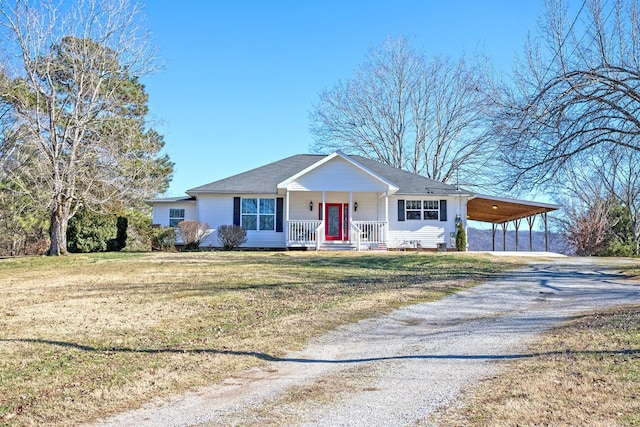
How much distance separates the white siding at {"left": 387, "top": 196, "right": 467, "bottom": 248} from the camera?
23.8m

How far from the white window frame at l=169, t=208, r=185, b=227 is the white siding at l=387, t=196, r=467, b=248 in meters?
9.57

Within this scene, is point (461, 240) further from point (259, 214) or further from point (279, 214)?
point (259, 214)

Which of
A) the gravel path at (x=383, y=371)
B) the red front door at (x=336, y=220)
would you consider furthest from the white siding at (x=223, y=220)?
the gravel path at (x=383, y=371)

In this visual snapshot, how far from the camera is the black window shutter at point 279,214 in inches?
914

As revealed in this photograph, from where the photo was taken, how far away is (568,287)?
39.4ft

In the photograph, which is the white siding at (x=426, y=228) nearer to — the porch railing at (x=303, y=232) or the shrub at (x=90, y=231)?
the porch railing at (x=303, y=232)

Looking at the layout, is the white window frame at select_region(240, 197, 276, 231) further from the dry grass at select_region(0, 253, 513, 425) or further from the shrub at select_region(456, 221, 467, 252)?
the shrub at select_region(456, 221, 467, 252)

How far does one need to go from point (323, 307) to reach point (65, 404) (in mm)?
5269

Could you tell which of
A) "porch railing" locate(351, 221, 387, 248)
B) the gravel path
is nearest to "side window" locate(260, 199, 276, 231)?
"porch railing" locate(351, 221, 387, 248)

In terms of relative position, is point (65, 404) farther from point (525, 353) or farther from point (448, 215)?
point (448, 215)

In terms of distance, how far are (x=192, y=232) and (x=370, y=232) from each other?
751 cm

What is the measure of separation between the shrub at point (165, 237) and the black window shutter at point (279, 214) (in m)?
4.40

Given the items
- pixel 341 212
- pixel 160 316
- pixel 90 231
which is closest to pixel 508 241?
pixel 341 212

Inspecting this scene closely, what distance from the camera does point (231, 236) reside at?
2198 centimetres
